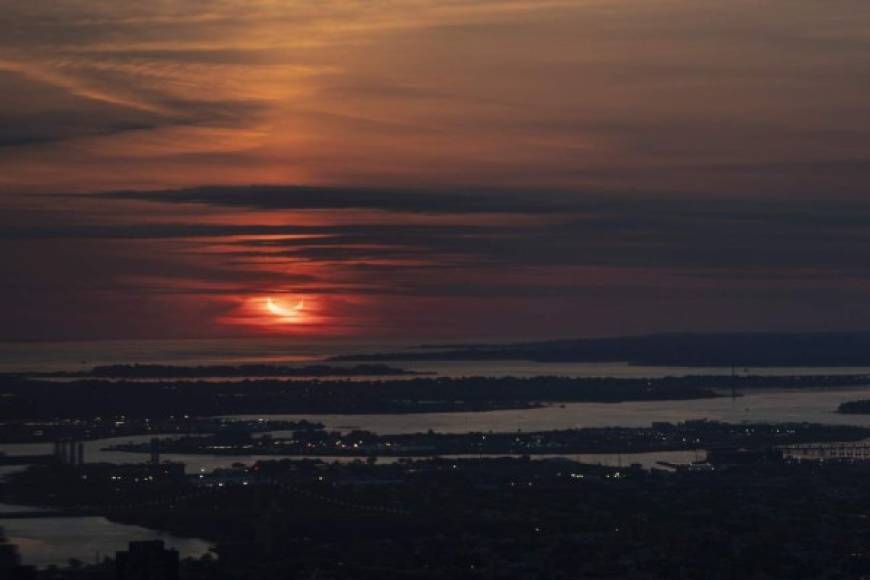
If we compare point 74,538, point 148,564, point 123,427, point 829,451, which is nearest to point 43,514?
point 74,538

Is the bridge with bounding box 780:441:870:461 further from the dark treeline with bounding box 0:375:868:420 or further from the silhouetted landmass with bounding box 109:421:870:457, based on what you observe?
the dark treeline with bounding box 0:375:868:420

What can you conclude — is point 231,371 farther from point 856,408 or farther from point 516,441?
point 516,441

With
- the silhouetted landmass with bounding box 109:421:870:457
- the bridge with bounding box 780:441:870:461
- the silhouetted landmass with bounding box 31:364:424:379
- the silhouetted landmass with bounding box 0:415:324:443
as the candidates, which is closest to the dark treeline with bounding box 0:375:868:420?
the silhouetted landmass with bounding box 0:415:324:443

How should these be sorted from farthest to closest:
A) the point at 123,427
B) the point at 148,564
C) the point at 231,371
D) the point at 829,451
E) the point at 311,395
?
1. the point at 231,371
2. the point at 311,395
3. the point at 123,427
4. the point at 829,451
5. the point at 148,564

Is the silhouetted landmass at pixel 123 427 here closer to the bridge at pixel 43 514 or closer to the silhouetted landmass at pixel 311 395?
the silhouetted landmass at pixel 311 395

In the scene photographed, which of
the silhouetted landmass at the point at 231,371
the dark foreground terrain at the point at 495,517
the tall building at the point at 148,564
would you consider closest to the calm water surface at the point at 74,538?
the dark foreground terrain at the point at 495,517
